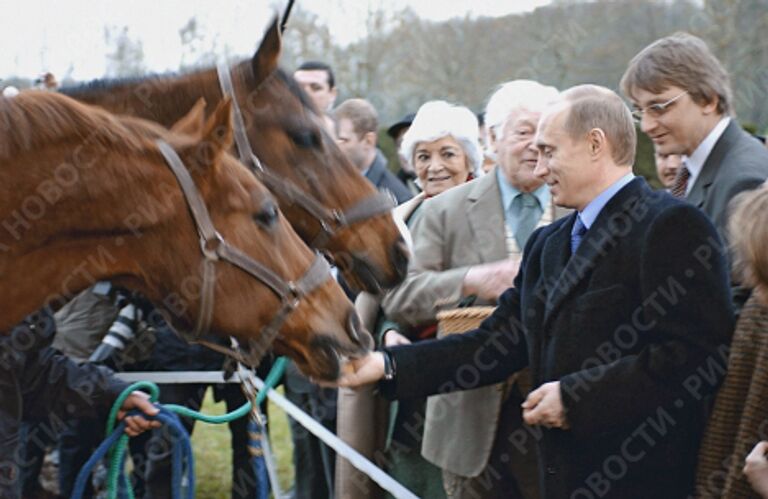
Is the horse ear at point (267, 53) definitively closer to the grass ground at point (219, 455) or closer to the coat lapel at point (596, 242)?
the coat lapel at point (596, 242)

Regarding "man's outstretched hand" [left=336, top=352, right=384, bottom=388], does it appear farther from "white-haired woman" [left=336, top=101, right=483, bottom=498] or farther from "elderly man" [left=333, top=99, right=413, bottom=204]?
"elderly man" [left=333, top=99, right=413, bottom=204]

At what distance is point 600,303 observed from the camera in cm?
310

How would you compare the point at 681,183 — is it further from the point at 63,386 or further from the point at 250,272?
the point at 63,386

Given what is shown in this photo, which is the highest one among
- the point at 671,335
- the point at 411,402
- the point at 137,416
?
the point at 671,335

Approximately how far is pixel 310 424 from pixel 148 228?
5.91ft

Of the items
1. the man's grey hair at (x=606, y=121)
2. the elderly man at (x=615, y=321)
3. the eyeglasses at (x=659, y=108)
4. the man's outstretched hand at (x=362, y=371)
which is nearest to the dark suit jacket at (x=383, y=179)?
the eyeglasses at (x=659, y=108)

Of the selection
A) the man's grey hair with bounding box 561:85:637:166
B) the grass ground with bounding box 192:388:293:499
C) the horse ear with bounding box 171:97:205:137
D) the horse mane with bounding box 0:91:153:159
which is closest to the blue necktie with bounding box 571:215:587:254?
the man's grey hair with bounding box 561:85:637:166

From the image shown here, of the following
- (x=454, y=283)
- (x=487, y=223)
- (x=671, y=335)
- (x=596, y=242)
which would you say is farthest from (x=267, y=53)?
(x=671, y=335)

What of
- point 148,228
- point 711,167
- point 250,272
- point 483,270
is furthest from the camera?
Answer: point 483,270

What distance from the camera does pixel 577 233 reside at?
3.32 meters

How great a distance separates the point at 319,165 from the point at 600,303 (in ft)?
5.89

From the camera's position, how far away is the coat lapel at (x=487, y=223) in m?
4.22

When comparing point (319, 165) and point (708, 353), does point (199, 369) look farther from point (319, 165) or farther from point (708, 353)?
point (708, 353)

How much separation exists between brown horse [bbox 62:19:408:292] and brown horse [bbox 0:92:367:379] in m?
1.39
